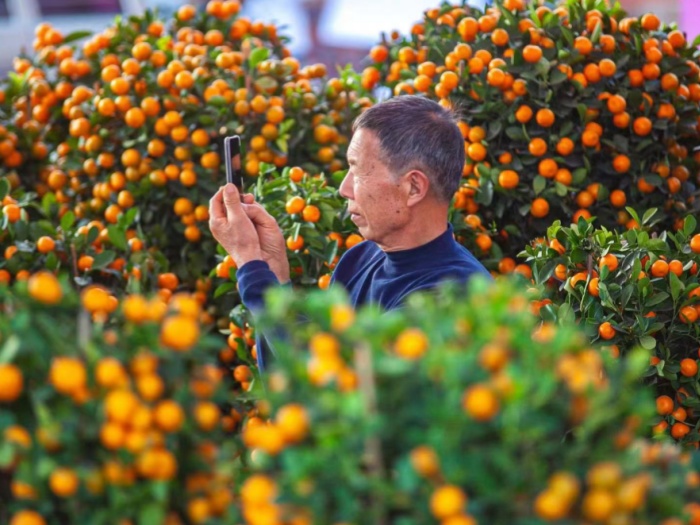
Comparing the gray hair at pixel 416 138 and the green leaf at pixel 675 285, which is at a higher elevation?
the gray hair at pixel 416 138

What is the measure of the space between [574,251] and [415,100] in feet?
1.71

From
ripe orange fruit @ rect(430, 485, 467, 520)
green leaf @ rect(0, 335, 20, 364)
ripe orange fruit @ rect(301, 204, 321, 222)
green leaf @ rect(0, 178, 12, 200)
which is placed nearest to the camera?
ripe orange fruit @ rect(430, 485, 467, 520)

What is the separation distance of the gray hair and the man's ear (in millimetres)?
12

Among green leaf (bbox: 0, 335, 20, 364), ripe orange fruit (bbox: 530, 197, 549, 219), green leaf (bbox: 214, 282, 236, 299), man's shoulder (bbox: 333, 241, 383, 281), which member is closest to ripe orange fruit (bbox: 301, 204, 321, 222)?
man's shoulder (bbox: 333, 241, 383, 281)

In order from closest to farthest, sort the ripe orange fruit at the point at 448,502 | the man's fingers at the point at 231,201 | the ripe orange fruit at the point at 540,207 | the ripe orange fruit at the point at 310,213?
the ripe orange fruit at the point at 448,502
the man's fingers at the point at 231,201
the ripe orange fruit at the point at 310,213
the ripe orange fruit at the point at 540,207

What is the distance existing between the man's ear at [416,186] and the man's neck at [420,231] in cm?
4

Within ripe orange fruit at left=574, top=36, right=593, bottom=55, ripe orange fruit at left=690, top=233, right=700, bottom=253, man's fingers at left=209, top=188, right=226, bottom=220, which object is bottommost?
ripe orange fruit at left=690, top=233, right=700, bottom=253

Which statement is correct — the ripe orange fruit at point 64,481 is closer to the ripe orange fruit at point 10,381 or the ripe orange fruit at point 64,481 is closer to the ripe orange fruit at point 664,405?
the ripe orange fruit at point 10,381

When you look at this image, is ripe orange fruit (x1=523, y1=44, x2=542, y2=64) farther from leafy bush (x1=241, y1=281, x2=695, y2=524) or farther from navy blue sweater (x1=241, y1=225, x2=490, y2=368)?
leafy bush (x1=241, y1=281, x2=695, y2=524)

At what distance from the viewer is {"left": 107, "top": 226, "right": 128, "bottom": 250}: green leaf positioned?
2803mm

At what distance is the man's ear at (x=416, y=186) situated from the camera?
2.18m

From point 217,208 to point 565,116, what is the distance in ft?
3.90

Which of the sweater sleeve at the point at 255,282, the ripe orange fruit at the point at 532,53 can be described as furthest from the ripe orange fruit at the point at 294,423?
the ripe orange fruit at the point at 532,53

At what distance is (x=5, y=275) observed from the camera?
2.62 m
